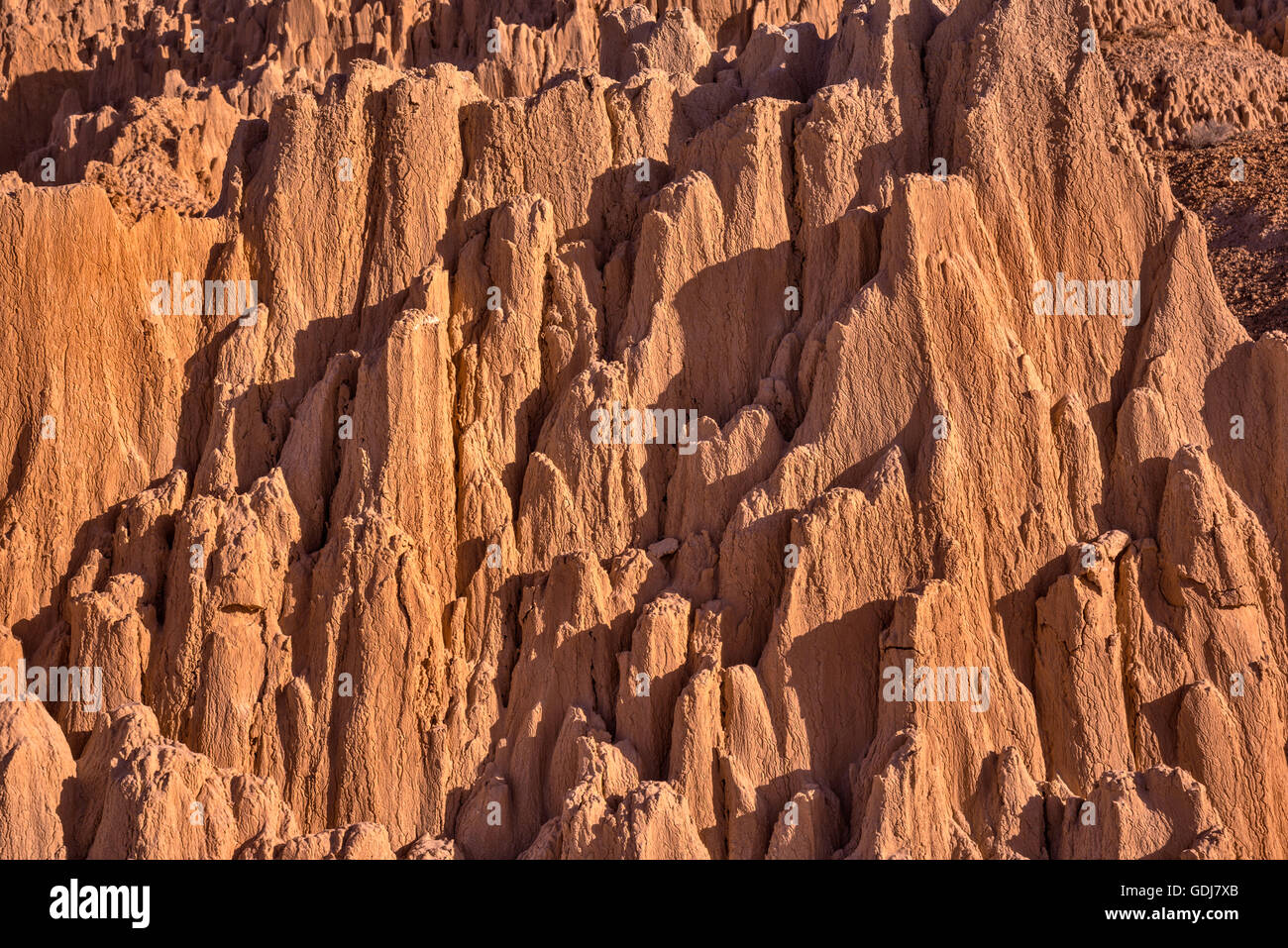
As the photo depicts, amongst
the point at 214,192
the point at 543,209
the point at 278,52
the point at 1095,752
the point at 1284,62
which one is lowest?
the point at 1095,752

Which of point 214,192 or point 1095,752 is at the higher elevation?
point 214,192

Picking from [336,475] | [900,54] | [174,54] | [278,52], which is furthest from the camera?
[174,54]

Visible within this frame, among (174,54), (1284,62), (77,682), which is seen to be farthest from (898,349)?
(174,54)

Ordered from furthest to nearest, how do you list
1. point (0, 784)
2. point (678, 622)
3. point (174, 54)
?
point (174, 54) < point (678, 622) < point (0, 784)

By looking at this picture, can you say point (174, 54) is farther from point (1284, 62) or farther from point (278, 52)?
point (1284, 62)

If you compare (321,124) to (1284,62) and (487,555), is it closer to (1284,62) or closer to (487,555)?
(487,555)

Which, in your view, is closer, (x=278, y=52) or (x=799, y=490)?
(x=799, y=490)

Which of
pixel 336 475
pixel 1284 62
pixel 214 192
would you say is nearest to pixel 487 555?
A: pixel 336 475
